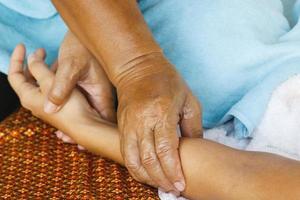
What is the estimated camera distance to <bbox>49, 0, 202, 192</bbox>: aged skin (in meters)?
0.93

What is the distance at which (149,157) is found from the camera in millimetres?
917

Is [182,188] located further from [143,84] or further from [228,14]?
[228,14]

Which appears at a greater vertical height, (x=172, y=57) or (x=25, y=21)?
(x=25, y=21)

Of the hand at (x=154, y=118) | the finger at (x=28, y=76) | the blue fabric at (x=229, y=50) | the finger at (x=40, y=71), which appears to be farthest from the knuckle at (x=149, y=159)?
the finger at (x=28, y=76)

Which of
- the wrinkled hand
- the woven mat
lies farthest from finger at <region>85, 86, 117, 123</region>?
the woven mat

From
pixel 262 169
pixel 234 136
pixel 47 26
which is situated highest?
pixel 47 26

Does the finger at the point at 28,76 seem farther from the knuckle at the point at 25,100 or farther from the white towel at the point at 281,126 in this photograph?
the white towel at the point at 281,126

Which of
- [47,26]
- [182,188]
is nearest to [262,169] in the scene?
[182,188]

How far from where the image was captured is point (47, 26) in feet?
4.25

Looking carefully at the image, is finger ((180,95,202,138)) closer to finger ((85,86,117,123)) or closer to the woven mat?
the woven mat

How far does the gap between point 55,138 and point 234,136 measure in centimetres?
36

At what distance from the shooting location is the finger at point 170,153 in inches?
36.2

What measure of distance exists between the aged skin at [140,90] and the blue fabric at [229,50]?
142mm

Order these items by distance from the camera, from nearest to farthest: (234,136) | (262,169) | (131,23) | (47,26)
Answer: (262,169) → (131,23) → (234,136) → (47,26)
